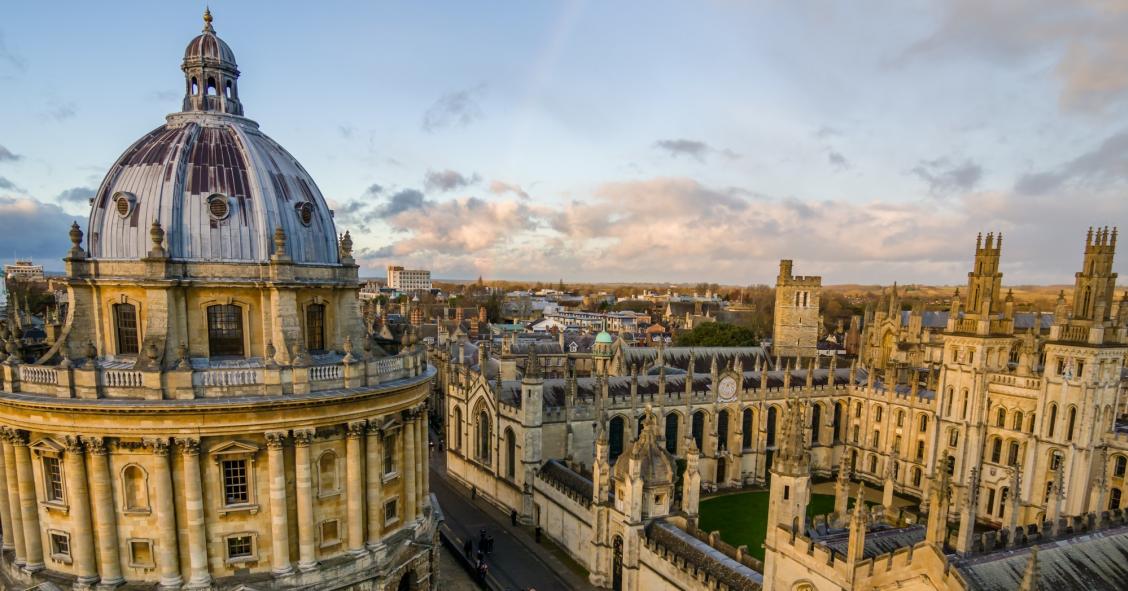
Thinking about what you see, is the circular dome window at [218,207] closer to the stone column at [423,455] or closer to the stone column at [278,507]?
the stone column at [278,507]

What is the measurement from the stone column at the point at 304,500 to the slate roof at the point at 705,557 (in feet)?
43.6

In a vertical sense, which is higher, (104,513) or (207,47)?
(207,47)

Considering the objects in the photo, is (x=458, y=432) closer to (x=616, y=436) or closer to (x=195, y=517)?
(x=616, y=436)

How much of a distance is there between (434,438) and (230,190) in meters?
38.9

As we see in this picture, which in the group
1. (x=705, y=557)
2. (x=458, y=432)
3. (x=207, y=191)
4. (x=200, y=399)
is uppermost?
(x=207, y=191)

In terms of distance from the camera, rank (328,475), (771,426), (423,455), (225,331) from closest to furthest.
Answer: (225,331) < (328,475) < (423,455) < (771,426)

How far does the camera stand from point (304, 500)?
20.9m

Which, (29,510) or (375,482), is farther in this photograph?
(375,482)

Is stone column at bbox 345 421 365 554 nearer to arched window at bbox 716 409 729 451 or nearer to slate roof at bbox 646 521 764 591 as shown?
slate roof at bbox 646 521 764 591

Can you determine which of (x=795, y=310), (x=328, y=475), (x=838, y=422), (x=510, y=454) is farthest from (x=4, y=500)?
(x=795, y=310)

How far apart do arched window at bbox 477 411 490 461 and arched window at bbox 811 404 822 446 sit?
87.9 feet

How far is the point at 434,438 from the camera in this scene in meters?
56.3

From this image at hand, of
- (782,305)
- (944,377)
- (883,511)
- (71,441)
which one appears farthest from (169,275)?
(782,305)

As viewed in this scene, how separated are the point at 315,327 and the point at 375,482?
6622 millimetres
